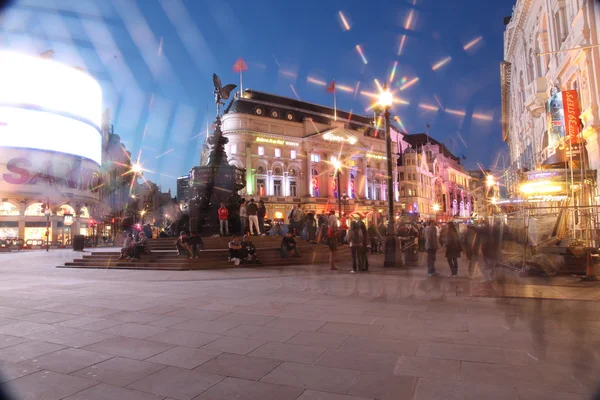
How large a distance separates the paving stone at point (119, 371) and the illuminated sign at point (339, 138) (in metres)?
64.6

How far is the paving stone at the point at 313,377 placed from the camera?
3.81 m

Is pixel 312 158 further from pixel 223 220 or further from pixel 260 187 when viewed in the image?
pixel 223 220

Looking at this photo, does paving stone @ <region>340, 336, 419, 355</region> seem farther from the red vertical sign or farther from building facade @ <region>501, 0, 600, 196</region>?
the red vertical sign

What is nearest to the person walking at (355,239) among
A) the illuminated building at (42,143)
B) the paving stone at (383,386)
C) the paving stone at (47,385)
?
the paving stone at (383,386)

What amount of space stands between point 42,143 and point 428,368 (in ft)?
182

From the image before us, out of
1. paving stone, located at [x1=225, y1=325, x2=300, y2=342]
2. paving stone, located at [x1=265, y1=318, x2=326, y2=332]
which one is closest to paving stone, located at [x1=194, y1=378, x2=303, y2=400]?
paving stone, located at [x1=225, y1=325, x2=300, y2=342]

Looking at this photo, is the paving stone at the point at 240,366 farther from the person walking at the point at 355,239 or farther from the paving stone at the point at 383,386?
the person walking at the point at 355,239

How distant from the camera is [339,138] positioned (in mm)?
69938

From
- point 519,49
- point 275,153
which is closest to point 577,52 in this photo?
point 519,49

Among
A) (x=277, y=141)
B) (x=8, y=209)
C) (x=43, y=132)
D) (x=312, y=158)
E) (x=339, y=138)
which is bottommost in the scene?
(x=8, y=209)

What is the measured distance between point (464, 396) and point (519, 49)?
3783 cm

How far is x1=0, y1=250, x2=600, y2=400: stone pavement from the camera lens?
3.78 m

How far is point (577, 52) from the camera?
730 inches

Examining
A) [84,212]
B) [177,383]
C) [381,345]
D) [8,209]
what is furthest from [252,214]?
[84,212]
